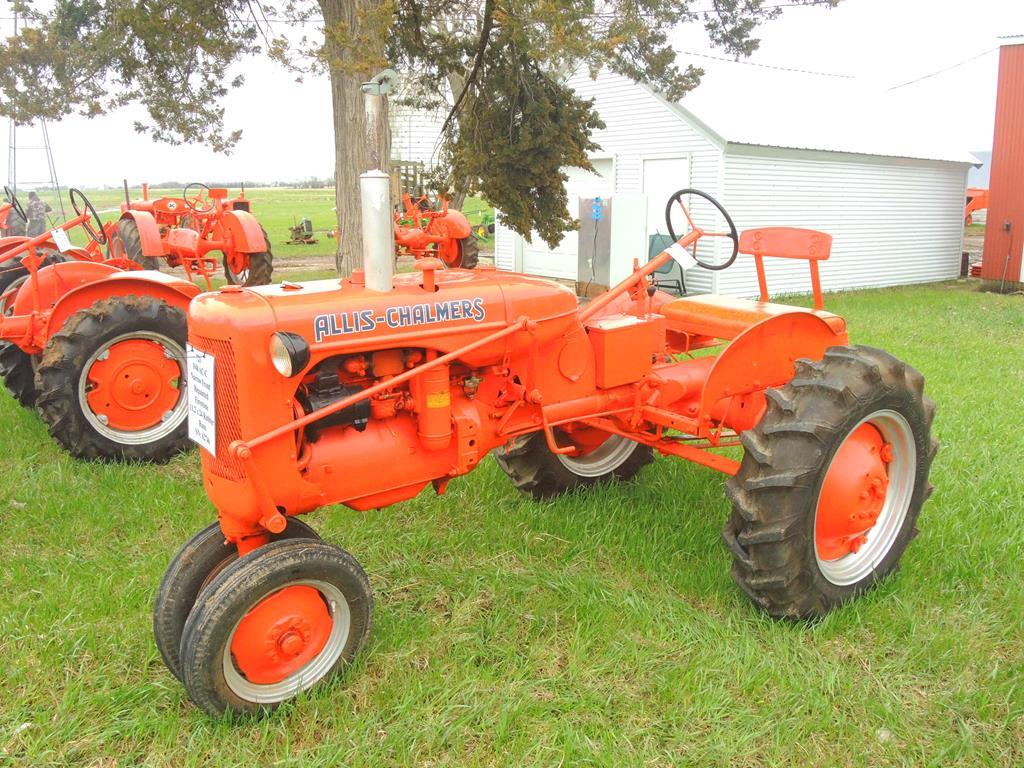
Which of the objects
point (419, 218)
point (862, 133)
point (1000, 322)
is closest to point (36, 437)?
point (419, 218)

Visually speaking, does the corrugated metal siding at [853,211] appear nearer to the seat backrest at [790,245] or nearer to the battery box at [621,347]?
the seat backrest at [790,245]

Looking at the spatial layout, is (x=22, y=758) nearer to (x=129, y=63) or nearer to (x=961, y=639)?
(x=961, y=639)

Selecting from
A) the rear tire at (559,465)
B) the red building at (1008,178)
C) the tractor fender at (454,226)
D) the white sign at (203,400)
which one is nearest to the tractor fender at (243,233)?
the tractor fender at (454,226)

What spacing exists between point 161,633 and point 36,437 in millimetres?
3592

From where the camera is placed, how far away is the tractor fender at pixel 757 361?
3.46 metres

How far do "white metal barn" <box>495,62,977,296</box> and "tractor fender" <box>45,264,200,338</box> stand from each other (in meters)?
8.95


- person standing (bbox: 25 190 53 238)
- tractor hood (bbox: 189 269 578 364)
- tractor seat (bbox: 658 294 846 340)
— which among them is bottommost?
tractor seat (bbox: 658 294 846 340)

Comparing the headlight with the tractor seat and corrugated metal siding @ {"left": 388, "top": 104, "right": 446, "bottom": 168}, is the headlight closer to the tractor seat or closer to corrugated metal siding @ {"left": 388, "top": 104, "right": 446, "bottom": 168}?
the tractor seat

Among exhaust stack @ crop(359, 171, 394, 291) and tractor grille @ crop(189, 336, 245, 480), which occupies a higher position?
exhaust stack @ crop(359, 171, 394, 291)

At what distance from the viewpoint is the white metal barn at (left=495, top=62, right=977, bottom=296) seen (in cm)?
1338

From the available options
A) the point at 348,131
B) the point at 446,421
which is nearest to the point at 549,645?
the point at 446,421

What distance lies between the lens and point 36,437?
559cm

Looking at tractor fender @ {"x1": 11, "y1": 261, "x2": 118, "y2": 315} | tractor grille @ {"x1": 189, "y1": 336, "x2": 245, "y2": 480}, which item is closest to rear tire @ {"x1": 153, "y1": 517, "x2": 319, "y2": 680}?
tractor grille @ {"x1": 189, "y1": 336, "x2": 245, "y2": 480}

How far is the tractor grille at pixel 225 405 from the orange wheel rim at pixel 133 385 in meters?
2.75
